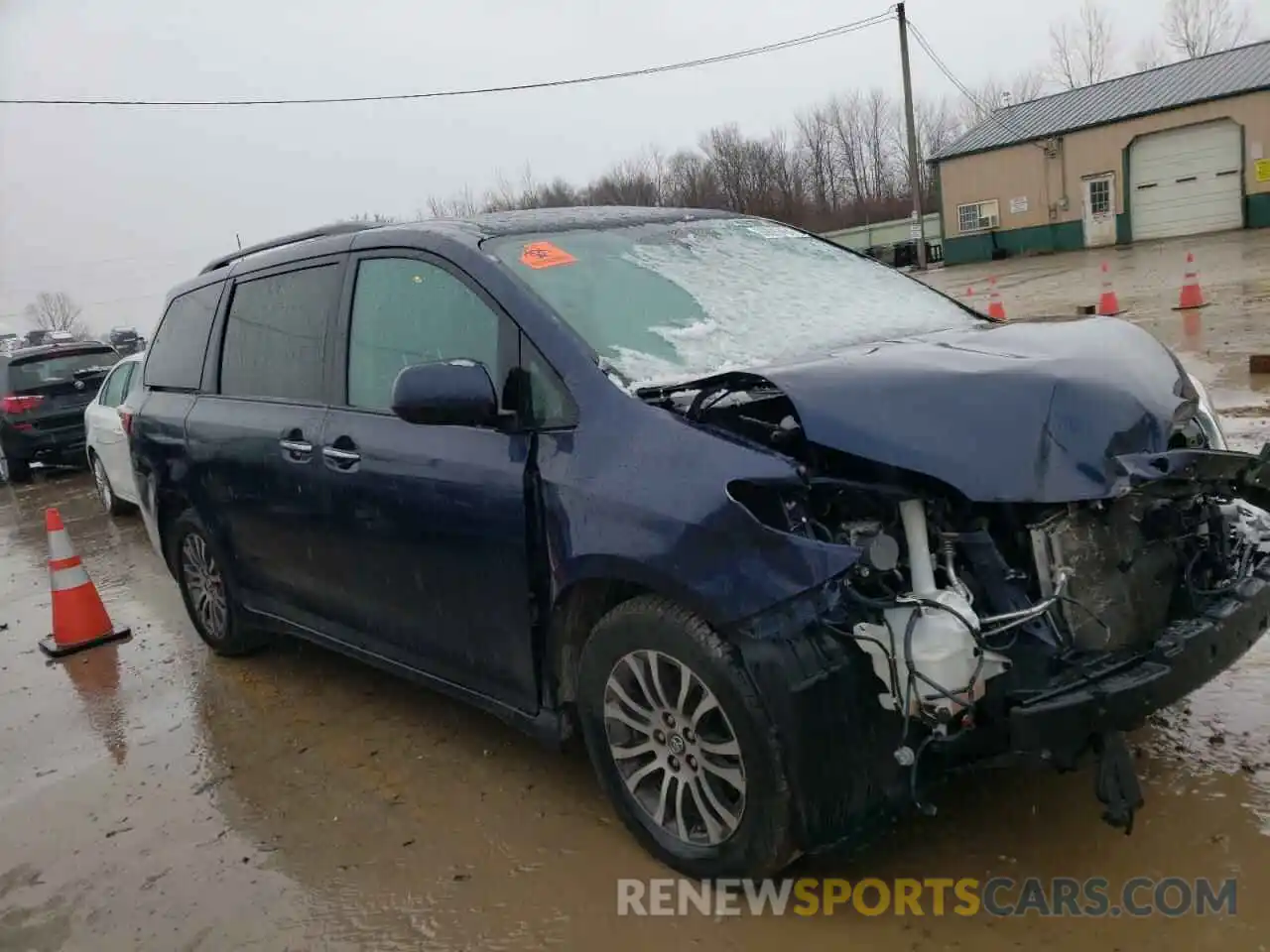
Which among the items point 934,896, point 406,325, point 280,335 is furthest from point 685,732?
point 280,335

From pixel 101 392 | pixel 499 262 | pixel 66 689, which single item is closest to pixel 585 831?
pixel 499 262

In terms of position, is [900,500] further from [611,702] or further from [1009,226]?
[1009,226]

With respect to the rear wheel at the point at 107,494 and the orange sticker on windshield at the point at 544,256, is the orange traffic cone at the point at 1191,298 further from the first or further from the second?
the rear wheel at the point at 107,494

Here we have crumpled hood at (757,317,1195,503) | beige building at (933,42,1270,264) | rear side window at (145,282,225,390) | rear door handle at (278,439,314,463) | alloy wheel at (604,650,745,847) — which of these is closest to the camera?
crumpled hood at (757,317,1195,503)

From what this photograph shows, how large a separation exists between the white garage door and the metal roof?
0.91 meters

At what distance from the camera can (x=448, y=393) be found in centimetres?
288

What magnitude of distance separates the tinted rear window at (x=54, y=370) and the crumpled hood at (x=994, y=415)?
1270 cm

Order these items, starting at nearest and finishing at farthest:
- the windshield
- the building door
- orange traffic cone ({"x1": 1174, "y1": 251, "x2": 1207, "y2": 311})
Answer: the windshield → orange traffic cone ({"x1": 1174, "y1": 251, "x2": 1207, "y2": 311}) → the building door

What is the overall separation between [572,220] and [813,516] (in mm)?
1662

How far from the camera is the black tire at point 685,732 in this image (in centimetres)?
242

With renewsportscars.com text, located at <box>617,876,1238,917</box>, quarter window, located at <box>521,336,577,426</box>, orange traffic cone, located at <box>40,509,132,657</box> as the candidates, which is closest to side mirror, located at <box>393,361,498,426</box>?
quarter window, located at <box>521,336,577,426</box>

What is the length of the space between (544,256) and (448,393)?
2.19ft

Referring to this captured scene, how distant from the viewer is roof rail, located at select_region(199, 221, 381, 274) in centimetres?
419

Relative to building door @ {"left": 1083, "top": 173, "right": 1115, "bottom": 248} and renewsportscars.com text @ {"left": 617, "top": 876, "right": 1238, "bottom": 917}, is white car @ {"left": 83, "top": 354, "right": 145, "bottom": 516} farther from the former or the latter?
building door @ {"left": 1083, "top": 173, "right": 1115, "bottom": 248}
